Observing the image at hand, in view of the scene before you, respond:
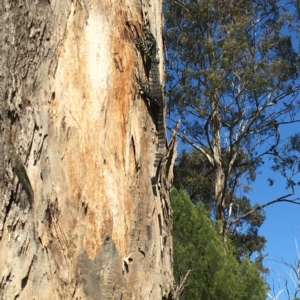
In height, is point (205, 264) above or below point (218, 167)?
below

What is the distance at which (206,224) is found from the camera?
28.8 feet

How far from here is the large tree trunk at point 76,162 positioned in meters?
1.71

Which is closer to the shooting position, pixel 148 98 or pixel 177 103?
pixel 148 98

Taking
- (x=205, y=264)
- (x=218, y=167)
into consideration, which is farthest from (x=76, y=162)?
(x=218, y=167)

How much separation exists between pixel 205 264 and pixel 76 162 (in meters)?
6.74

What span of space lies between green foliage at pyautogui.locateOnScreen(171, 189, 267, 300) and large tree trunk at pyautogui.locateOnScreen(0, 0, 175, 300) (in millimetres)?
5989

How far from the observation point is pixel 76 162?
1.82m

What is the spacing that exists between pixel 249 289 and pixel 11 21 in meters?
7.49

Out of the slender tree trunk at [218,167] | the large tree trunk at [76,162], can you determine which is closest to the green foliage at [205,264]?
the slender tree trunk at [218,167]

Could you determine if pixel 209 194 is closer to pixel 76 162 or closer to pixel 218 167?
pixel 218 167

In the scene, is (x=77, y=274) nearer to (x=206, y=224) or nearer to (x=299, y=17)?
(x=206, y=224)

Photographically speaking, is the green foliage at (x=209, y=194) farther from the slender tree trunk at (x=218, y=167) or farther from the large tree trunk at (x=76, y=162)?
the large tree trunk at (x=76, y=162)

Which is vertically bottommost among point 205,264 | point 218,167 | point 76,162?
point 76,162

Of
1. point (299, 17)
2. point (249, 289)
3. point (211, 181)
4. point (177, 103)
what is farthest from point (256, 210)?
point (249, 289)
